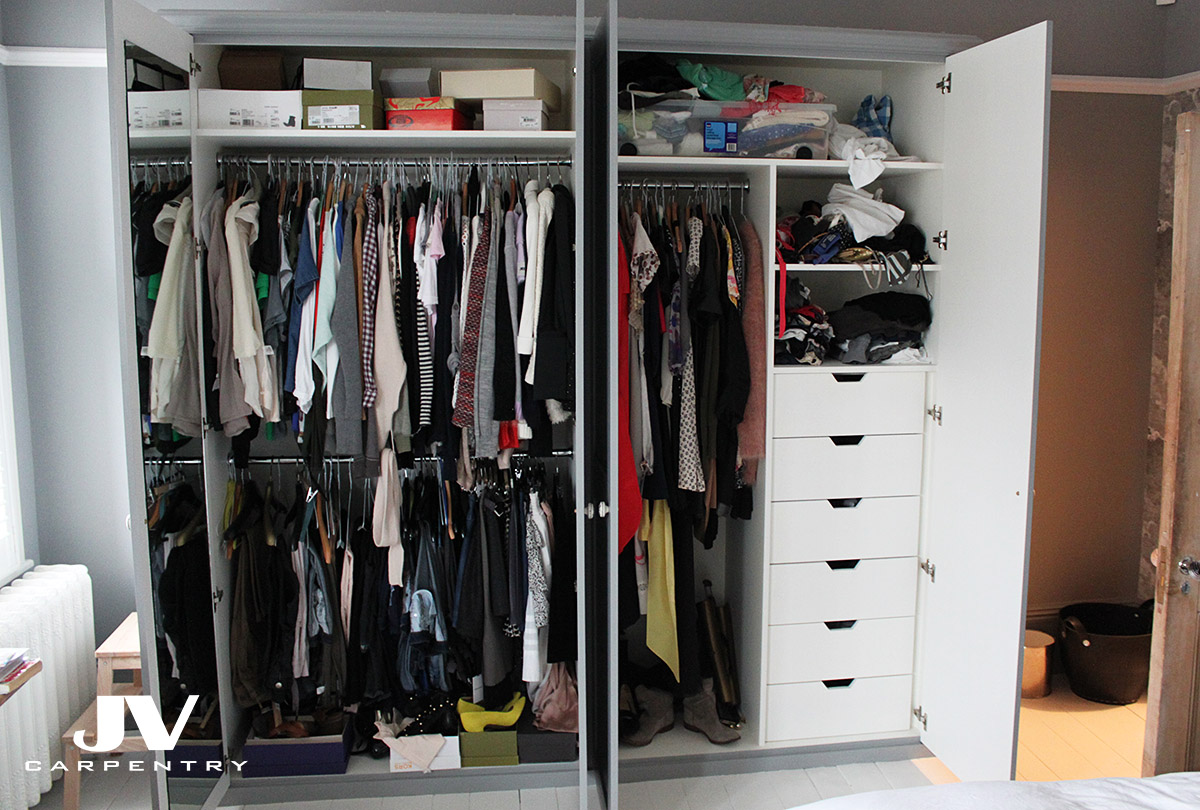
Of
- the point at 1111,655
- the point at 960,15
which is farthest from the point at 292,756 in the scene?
the point at 960,15

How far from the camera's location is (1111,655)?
Result: 326 cm

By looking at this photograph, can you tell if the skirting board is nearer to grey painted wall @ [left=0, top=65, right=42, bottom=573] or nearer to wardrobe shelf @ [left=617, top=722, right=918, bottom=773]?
wardrobe shelf @ [left=617, top=722, right=918, bottom=773]

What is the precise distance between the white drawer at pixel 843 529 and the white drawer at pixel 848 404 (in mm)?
242

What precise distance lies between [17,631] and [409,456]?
120cm

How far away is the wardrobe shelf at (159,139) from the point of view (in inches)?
85.5

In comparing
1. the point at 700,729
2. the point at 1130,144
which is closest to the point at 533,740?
the point at 700,729

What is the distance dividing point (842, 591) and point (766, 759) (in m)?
0.62

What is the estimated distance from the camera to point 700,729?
2.96m

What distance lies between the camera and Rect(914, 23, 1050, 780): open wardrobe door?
2.29 meters

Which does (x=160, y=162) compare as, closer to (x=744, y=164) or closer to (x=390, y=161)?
(x=390, y=161)

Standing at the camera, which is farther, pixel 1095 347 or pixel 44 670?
pixel 1095 347

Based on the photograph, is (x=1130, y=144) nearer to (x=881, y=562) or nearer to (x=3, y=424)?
(x=881, y=562)

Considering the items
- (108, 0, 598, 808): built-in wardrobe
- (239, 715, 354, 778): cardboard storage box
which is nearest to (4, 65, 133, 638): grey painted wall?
(108, 0, 598, 808): built-in wardrobe

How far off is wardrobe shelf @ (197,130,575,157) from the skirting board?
2003mm
